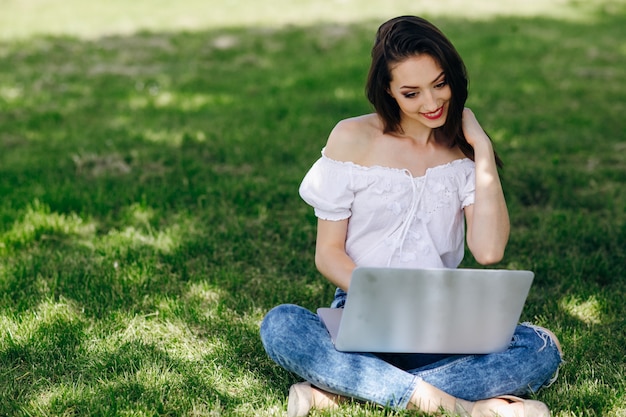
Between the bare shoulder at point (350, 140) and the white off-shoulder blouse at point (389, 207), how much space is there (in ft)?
0.10

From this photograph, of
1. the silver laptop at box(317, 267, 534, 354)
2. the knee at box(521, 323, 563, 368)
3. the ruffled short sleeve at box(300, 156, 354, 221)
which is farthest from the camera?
the ruffled short sleeve at box(300, 156, 354, 221)

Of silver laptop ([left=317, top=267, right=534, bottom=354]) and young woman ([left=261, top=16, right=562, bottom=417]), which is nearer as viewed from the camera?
silver laptop ([left=317, top=267, right=534, bottom=354])

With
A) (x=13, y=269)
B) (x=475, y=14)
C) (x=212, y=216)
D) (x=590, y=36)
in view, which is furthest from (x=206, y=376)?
(x=475, y=14)

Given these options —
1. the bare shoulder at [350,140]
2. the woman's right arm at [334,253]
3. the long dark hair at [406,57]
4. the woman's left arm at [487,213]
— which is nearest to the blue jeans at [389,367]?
the woman's right arm at [334,253]

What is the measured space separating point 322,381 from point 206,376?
50cm

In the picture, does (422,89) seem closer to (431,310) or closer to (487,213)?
(487,213)

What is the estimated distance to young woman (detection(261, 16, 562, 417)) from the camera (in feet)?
8.94

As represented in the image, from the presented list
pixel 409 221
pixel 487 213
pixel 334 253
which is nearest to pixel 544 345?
pixel 487 213

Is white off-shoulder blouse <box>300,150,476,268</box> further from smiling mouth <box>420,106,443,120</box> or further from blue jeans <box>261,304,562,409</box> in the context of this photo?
blue jeans <box>261,304,562,409</box>

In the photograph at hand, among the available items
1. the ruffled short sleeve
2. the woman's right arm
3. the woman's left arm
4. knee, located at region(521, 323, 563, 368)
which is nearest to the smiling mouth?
the woman's left arm

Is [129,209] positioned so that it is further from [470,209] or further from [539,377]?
[539,377]

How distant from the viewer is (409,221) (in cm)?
296

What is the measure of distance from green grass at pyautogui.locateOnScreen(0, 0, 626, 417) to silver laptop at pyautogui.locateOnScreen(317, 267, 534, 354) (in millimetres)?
288

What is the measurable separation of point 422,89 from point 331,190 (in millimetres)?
486
